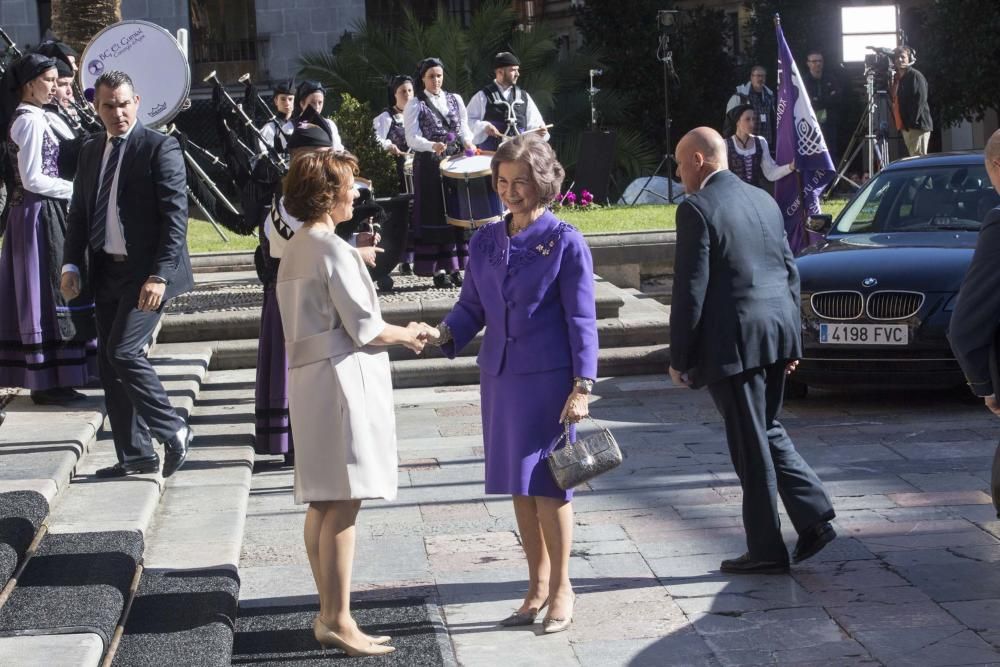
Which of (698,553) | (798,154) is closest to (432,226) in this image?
(798,154)

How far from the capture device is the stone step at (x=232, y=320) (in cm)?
1143

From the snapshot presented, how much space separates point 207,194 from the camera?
9.94 meters

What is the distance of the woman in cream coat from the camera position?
508 cm

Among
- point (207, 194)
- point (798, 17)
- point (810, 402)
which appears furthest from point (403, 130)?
point (798, 17)

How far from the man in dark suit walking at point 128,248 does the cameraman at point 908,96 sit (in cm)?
1365

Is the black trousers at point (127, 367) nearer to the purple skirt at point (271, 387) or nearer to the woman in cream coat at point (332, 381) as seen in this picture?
the purple skirt at point (271, 387)

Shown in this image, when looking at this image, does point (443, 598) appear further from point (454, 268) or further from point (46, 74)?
point (454, 268)

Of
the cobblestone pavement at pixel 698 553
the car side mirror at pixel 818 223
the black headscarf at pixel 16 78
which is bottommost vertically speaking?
the cobblestone pavement at pixel 698 553

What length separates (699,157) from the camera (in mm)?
6070

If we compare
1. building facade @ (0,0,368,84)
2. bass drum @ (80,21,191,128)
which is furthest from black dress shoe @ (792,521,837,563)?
building facade @ (0,0,368,84)

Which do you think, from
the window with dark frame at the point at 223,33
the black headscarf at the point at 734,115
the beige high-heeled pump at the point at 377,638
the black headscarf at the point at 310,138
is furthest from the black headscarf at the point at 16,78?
the window with dark frame at the point at 223,33

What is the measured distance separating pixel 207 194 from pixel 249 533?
3.53m

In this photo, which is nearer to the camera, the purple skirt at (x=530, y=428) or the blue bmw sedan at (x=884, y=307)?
the purple skirt at (x=530, y=428)

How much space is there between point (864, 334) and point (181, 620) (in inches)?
209
